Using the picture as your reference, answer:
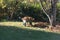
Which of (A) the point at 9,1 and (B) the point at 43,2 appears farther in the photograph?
(A) the point at 9,1

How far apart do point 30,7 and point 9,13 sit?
6.29ft

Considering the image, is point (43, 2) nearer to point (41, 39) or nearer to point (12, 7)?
point (12, 7)

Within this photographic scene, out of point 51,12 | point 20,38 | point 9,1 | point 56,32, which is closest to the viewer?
point 20,38

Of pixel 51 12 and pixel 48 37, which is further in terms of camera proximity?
pixel 51 12

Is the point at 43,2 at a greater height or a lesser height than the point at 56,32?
greater

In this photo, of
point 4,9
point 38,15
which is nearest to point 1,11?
point 4,9

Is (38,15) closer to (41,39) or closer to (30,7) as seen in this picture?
(30,7)

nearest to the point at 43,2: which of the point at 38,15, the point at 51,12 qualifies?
the point at 51,12

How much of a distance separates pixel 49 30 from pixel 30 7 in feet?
21.7

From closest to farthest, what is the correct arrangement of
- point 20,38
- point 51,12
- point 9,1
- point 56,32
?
1. point 20,38
2. point 56,32
3. point 51,12
4. point 9,1

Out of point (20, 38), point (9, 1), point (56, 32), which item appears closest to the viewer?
point (20, 38)

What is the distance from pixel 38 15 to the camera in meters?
21.0

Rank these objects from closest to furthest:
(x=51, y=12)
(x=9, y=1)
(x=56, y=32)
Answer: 1. (x=56, y=32)
2. (x=51, y=12)
3. (x=9, y=1)

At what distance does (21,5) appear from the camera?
21.3 meters
